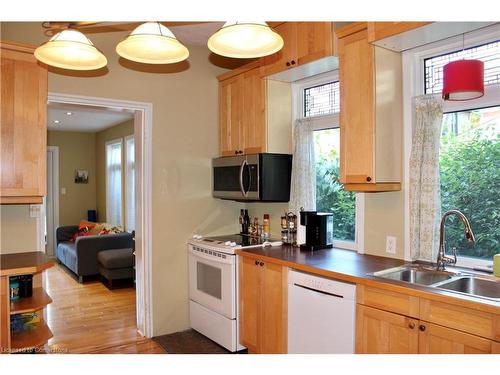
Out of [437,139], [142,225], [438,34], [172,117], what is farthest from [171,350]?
[438,34]

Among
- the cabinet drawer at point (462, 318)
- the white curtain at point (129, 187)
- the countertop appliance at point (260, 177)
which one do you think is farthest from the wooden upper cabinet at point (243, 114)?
the white curtain at point (129, 187)

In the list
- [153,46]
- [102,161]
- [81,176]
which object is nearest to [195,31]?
[153,46]

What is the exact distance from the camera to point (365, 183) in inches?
102

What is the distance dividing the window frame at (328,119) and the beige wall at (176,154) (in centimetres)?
85

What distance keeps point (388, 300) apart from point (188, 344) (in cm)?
197

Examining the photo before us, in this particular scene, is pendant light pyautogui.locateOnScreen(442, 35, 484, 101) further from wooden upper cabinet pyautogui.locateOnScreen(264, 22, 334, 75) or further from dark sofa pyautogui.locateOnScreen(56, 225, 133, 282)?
dark sofa pyautogui.locateOnScreen(56, 225, 133, 282)

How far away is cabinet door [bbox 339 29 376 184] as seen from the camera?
253 cm

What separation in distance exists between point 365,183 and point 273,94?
1261 millimetres

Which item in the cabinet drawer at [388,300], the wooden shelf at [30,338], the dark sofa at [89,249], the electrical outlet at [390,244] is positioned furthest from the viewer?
the dark sofa at [89,249]

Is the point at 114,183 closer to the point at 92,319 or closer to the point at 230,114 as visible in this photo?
the point at 92,319

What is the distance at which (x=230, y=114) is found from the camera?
3807 millimetres

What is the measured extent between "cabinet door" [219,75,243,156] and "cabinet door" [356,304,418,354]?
1941mm

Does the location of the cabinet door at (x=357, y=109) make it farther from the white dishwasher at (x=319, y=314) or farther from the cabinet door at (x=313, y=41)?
the white dishwasher at (x=319, y=314)

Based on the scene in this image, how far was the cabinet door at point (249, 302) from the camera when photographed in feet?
9.85
